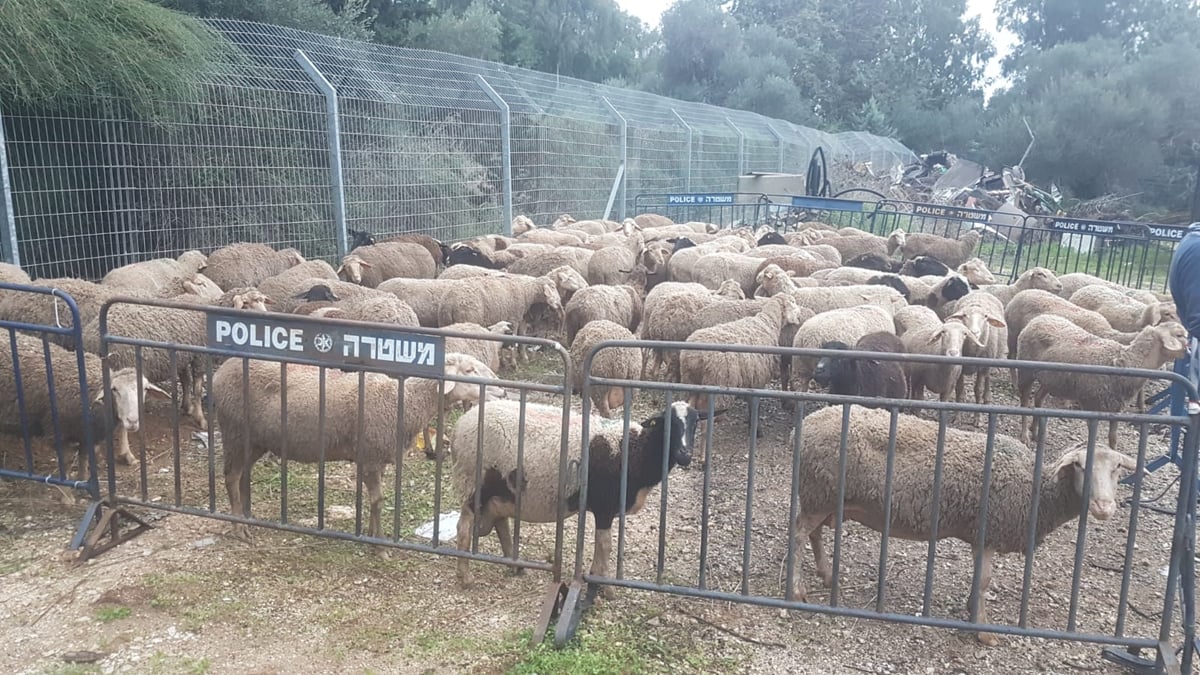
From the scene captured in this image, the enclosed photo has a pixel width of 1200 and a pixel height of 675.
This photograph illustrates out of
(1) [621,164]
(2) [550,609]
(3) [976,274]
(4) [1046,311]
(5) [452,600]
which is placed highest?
(1) [621,164]

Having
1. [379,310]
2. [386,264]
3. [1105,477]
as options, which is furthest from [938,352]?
[386,264]

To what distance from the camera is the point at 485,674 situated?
3.81m

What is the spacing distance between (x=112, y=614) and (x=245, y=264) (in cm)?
708

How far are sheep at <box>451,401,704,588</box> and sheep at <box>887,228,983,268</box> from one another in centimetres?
1201

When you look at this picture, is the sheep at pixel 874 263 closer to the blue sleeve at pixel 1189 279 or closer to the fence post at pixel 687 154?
the blue sleeve at pixel 1189 279

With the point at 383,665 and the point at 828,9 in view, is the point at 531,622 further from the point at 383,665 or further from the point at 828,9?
the point at 828,9

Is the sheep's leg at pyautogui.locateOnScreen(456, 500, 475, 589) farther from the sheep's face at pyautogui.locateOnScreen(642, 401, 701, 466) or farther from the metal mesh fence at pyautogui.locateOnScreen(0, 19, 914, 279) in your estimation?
the metal mesh fence at pyautogui.locateOnScreen(0, 19, 914, 279)

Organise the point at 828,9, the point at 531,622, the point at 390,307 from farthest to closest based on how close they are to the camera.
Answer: the point at 828,9
the point at 390,307
the point at 531,622

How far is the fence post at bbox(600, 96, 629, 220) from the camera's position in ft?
66.3

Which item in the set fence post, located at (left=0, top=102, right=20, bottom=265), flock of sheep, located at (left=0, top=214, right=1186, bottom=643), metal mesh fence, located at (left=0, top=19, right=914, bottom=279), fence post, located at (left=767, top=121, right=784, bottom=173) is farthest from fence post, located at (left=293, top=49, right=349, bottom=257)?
fence post, located at (left=767, top=121, right=784, bottom=173)

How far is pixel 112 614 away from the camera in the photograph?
4.15m

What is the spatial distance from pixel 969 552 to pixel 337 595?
398 centimetres

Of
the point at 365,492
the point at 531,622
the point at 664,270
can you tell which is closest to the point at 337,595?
the point at 531,622

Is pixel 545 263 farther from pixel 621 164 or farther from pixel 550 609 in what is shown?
pixel 621 164
